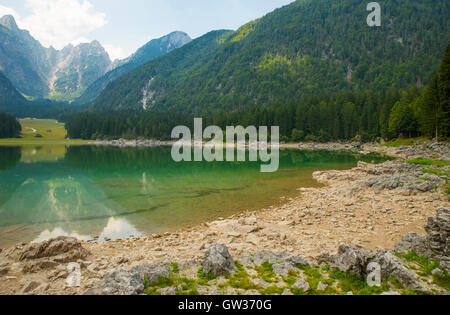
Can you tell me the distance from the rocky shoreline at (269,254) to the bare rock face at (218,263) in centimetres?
4

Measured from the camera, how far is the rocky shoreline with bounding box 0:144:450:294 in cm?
803

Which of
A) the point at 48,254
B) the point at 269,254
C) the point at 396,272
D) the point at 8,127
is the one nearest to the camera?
the point at 396,272

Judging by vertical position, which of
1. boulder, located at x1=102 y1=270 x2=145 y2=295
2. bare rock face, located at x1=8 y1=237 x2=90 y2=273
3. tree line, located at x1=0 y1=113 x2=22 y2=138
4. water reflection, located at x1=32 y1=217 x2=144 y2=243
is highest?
tree line, located at x1=0 y1=113 x2=22 y2=138

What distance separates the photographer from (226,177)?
38.8 m

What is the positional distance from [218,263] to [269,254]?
270 cm

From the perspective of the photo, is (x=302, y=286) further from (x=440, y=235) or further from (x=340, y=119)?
(x=340, y=119)

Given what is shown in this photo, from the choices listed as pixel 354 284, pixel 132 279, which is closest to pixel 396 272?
pixel 354 284

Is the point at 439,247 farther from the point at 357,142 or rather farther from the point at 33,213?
the point at 357,142

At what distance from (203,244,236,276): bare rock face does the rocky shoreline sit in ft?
0.15

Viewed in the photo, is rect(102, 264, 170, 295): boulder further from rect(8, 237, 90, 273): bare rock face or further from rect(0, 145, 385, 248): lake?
rect(0, 145, 385, 248): lake

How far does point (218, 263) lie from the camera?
9.12 m

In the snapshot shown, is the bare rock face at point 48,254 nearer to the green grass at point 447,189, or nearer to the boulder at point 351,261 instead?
the boulder at point 351,261

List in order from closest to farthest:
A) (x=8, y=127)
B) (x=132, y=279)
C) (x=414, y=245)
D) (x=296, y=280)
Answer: (x=132, y=279) → (x=296, y=280) → (x=414, y=245) → (x=8, y=127)

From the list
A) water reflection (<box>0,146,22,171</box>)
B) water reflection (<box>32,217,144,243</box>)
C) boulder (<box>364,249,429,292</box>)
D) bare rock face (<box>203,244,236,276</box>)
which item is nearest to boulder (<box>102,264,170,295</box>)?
bare rock face (<box>203,244,236,276</box>)
